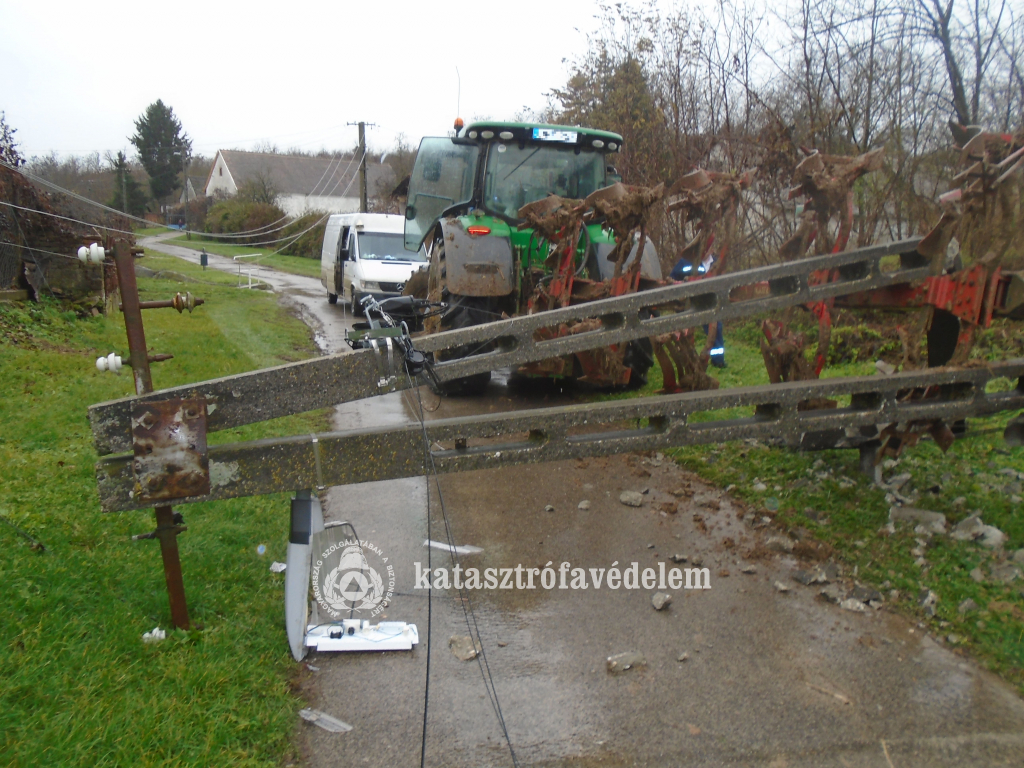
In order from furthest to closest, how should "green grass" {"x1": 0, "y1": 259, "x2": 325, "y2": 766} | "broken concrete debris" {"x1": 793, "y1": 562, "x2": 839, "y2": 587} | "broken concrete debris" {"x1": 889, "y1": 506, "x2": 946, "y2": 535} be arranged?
"broken concrete debris" {"x1": 889, "y1": 506, "x2": 946, "y2": 535} < "broken concrete debris" {"x1": 793, "y1": 562, "x2": 839, "y2": 587} < "green grass" {"x1": 0, "y1": 259, "x2": 325, "y2": 766}

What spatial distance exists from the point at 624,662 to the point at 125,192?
3196 cm

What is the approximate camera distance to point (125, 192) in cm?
2961

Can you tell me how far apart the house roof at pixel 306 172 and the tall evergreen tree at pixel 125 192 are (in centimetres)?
1738

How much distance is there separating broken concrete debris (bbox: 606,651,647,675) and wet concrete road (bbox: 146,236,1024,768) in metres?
0.04

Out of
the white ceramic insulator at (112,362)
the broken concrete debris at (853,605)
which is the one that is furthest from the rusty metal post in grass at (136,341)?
the broken concrete debris at (853,605)

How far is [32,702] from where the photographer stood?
2.61m

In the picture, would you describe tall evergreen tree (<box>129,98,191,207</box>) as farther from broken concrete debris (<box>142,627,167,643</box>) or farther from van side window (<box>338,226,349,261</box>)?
broken concrete debris (<box>142,627,167,643</box>)

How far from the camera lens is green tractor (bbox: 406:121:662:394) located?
259 inches

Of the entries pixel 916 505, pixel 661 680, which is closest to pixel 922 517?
pixel 916 505

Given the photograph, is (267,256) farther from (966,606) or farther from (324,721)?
(966,606)

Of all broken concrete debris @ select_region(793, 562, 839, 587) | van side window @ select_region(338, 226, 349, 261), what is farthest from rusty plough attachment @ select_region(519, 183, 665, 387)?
van side window @ select_region(338, 226, 349, 261)

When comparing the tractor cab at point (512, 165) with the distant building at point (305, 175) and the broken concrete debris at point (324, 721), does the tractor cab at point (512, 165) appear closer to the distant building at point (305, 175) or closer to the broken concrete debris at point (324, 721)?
the broken concrete debris at point (324, 721)

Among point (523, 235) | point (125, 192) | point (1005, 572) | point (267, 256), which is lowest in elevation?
point (1005, 572)

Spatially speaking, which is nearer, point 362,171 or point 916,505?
point 916,505
